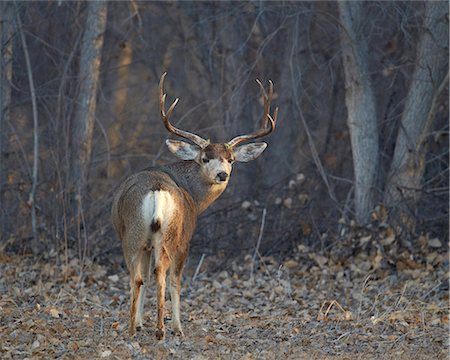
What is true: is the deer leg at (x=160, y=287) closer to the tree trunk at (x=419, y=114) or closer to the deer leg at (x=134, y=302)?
the deer leg at (x=134, y=302)

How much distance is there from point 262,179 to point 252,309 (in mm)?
4375

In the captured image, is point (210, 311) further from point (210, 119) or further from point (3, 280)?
point (210, 119)

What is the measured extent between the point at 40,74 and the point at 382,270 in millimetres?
5060

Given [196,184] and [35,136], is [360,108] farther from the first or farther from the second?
[35,136]

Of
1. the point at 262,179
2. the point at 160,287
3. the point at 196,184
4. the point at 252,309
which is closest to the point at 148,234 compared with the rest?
the point at 160,287

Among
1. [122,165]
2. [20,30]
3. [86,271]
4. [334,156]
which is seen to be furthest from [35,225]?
[334,156]

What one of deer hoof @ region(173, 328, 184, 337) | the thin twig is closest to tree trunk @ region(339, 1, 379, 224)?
the thin twig

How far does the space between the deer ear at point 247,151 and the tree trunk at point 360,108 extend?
2779 millimetres

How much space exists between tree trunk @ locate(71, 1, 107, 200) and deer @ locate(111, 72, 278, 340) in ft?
10.1

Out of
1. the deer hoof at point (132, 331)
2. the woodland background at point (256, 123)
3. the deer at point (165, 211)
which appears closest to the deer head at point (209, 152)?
the deer at point (165, 211)

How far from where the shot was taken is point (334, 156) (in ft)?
45.0

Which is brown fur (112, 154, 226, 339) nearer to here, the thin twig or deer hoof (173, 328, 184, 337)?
deer hoof (173, 328, 184, 337)

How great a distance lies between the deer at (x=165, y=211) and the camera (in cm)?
788

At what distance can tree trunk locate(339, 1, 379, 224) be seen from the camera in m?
11.8
